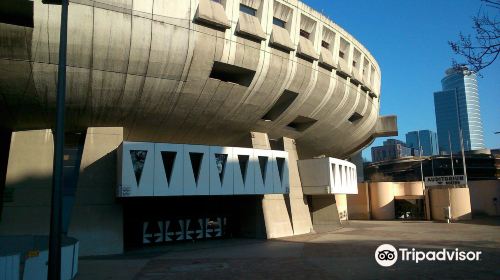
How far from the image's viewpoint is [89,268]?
15297 mm

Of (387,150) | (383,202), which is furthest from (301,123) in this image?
(387,150)

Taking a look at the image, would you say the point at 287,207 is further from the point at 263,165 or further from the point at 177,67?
the point at 177,67

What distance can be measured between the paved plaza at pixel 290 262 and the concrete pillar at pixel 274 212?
5.92ft

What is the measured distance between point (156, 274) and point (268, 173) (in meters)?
12.2

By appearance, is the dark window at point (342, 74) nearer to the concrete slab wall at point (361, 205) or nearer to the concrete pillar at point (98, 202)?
the concrete pillar at point (98, 202)

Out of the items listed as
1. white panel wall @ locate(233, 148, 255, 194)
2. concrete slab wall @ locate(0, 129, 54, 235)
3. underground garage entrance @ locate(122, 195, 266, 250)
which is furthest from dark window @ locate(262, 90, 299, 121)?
concrete slab wall @ locate(0, 129, 54, 235)

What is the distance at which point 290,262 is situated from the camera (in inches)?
619

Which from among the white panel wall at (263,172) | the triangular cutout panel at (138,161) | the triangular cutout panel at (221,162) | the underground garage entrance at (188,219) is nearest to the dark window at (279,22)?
the white panel wall at (263,172)

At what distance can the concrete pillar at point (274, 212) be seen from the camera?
2511 centimetres

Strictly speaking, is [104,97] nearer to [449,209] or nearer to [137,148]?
[137,148]

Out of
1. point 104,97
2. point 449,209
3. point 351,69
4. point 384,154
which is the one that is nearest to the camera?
point 104,97

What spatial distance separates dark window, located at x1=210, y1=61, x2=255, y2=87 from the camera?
71.1ft

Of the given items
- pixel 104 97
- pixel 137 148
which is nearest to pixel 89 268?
pixel 137 148

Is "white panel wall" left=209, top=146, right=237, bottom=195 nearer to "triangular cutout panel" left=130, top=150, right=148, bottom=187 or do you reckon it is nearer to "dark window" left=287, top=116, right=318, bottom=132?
"triangular cutout panel" left=130, top=150, right=148, bottom=187
